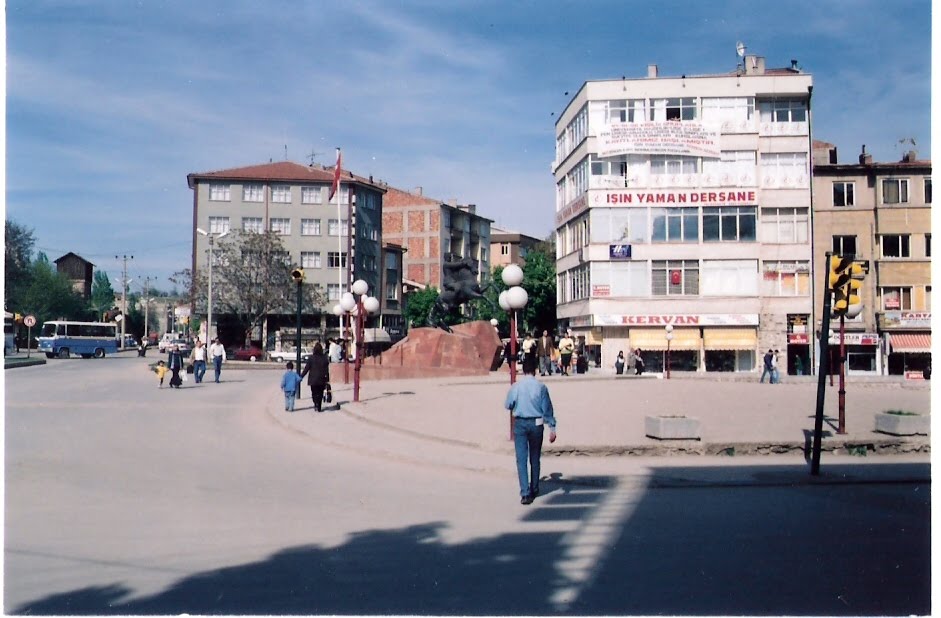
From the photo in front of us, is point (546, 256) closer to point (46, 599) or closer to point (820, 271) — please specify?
point (820, 271)

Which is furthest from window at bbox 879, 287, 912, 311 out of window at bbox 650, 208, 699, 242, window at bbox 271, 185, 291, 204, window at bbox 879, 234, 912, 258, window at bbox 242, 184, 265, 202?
window at bbox 242, 184, 265, 202

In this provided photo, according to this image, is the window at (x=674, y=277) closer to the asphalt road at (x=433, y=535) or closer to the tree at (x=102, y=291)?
the asphalt road at (x=433, y=535)

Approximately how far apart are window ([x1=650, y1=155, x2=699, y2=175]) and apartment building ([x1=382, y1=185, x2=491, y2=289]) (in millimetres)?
45609

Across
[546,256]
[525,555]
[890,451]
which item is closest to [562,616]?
[525,555]

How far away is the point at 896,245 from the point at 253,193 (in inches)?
1918

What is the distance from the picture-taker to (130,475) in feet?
36.2

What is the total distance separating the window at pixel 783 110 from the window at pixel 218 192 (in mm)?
43693

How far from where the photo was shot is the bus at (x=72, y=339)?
2359 inches

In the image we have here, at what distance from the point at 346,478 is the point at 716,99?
138ft

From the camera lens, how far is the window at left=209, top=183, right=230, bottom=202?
243ft

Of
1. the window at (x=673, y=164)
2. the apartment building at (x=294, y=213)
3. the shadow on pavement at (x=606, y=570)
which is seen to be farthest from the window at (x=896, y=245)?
the shadow on pavement at (x=606, y=570)

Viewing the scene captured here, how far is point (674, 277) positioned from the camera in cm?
4822

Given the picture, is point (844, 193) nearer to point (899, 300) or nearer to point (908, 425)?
point (899, 300)

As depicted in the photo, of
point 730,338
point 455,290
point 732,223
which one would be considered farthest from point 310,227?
point 455,290
